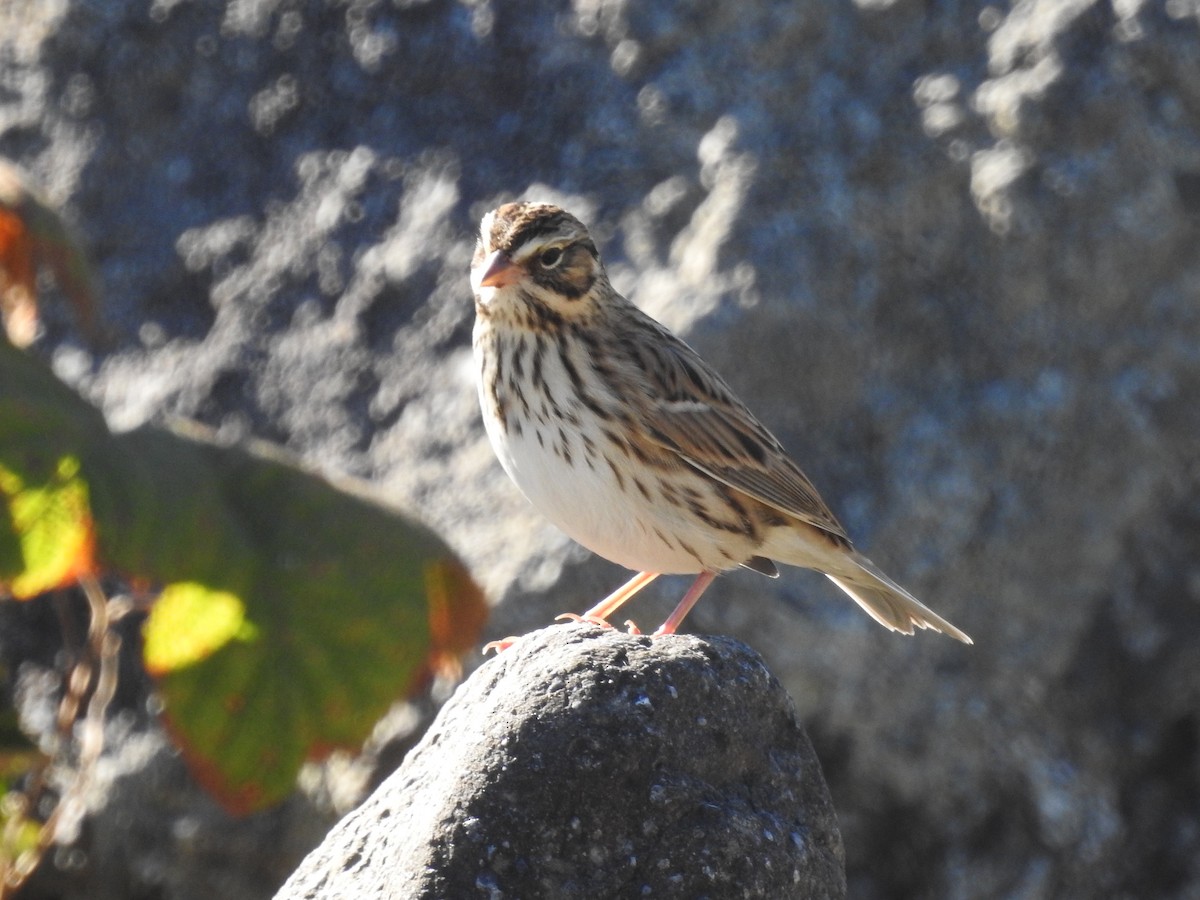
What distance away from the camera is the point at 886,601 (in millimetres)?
6000

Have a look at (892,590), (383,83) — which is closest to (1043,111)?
(892,590)

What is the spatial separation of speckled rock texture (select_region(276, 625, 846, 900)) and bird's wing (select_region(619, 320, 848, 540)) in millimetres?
1685

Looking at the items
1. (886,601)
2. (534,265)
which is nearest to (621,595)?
(886,601)

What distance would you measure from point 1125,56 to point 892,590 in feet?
7.82

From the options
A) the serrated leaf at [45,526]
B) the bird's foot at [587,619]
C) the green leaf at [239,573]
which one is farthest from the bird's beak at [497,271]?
the serrated leaf at [45,526]

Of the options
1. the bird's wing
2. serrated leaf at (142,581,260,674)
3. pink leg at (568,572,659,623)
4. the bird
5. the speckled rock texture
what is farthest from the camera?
pink leg at (568,572,659,623)

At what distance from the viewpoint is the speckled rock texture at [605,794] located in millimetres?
3711

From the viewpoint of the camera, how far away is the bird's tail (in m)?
5.88

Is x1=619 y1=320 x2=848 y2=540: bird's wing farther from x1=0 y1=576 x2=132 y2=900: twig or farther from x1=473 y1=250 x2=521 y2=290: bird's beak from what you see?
x1=0 y1=576 x2=132 y2=900: twig

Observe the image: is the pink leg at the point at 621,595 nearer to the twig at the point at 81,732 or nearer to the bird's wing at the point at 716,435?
the bird's wing at the point at 716,435

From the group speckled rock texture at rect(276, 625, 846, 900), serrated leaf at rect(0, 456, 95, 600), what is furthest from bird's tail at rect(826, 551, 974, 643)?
serrated leaf at rect(0, 456, 95, 600)

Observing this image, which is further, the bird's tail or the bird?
the bird's tail

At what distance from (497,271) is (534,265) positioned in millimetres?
159

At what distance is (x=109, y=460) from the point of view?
539cm
